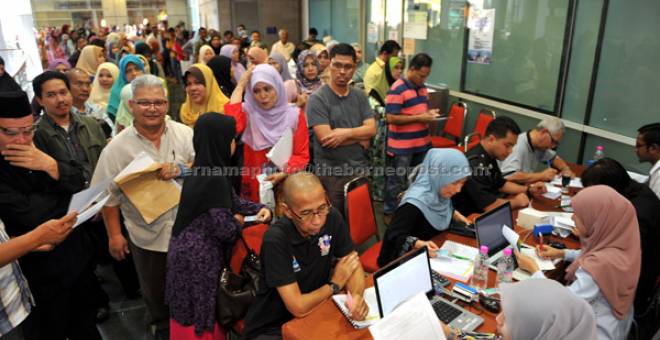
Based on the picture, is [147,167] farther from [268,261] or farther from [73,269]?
[268,261]

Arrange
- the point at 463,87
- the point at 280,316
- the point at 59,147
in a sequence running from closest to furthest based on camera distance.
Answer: the point at 280,316 < the point at 59,147 < the point at 463,87

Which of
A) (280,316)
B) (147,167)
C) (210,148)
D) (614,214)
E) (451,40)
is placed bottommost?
(280,316)

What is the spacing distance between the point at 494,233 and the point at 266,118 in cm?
178

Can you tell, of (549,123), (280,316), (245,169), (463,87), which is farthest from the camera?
(463,87)

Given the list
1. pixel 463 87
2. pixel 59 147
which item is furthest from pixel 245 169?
pixel 463 87

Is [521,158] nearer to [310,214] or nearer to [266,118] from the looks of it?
[266,118]

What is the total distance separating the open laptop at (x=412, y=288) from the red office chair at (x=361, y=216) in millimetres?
891

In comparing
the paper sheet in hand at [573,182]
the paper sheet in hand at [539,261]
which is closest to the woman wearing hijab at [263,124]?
the paper sheet in hand at [539,261]

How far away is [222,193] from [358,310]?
88cm

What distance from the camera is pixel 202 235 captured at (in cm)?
212

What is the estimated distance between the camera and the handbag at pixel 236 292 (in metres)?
2.20

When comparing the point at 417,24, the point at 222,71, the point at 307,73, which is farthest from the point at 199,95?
the point at 417,24

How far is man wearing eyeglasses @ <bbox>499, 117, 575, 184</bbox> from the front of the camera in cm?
372

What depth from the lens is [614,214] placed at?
2.16 m
